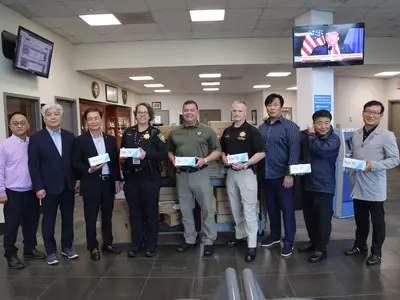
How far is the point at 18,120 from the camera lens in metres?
2.91

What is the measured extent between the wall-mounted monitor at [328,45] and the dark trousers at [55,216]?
386 centimetres

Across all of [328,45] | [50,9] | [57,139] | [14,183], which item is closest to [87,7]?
[50,9]

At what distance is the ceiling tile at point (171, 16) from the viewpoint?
4.98m

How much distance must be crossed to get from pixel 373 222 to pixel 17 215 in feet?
10.7

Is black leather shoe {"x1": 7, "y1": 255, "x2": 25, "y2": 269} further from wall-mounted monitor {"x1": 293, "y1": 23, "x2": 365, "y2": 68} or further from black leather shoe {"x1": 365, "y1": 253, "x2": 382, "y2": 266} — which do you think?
wall-mounted monitor {"x1": 293, "y1": 23, "x2": 365, "y2": 68}

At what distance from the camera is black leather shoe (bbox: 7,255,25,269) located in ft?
9.67

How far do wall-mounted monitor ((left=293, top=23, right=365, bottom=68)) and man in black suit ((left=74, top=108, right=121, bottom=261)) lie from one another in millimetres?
3364

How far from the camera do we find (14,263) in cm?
296

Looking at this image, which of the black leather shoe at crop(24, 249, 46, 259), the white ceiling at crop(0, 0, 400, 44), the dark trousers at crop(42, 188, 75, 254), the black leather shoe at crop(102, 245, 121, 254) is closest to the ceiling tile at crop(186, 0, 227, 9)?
the white ceiling at crop(0, 0, 400, 44)

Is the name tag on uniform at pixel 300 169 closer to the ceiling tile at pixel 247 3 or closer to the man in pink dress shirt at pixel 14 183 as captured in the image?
the man in pink dress shirt at pixel 14 183

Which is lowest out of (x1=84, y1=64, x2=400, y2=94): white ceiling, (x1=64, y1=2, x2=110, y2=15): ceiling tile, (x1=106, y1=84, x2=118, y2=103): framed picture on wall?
(x1=106, y1=84, x2=118, y2=103): framed picture on wall

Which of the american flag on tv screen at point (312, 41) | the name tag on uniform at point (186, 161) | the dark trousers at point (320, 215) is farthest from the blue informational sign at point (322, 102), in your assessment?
the name tag on uniform at point (186, 161)

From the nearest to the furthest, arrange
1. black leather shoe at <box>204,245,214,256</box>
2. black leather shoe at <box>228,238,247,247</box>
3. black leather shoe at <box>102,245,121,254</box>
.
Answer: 1. black leather shoe at <box>204,245,214,256</box>
2. black leather shoe at <box>102,245,121,254</box>
3. black leather shoe at <box>228,238,247,247</box>

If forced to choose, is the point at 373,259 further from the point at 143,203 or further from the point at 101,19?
the point at 101,19
